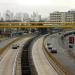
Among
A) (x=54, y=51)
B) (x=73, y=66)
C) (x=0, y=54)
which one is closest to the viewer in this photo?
Answer: (x=73, y=66)

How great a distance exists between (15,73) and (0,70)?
5.96 meters

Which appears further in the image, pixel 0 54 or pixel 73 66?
pixel 0 54

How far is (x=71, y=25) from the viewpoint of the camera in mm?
124250

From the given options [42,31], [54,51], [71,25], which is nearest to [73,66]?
[54,51]

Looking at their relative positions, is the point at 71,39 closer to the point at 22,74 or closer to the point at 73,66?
the point at 73,66

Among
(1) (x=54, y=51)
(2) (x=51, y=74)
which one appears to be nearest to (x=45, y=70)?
(2) (x=51, y=74)

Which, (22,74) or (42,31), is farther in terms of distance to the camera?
(42,31)

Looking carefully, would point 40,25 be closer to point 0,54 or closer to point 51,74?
point 0,54

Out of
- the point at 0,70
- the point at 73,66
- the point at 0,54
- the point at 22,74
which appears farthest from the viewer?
the point at 0,54

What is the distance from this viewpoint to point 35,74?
3909cm

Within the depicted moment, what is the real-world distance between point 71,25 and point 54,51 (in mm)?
41497

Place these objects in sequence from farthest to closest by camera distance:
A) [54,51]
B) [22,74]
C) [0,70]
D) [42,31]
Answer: [42,31] → [54,51] → [0,70] → [22,74]

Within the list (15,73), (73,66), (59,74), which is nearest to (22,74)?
Result: (15,73)

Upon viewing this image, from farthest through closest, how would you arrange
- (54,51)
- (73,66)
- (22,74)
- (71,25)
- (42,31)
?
(42,31) < (71,25) < (54,51) < (73,66) < (22,74)
